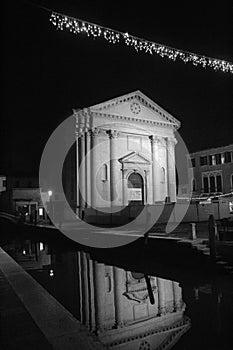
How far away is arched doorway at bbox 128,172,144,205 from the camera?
114 ft

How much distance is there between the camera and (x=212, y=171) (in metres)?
46.5

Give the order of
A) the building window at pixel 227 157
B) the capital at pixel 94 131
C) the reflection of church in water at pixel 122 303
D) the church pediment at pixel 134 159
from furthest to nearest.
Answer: the building window at pixel 227 157 < the church pediment at pixel 134 159 < the capital at pixel 94 131 < the reflection of church in water at pixel 122 303

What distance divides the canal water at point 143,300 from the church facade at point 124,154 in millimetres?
16069

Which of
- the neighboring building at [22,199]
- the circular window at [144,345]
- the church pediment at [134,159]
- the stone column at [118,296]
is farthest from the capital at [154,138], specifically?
the circular window at [144,345]

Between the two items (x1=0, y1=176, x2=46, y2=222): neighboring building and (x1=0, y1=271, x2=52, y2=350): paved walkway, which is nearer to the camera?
(x1=0, y1=271, x2=52, y2=350): paved walkway

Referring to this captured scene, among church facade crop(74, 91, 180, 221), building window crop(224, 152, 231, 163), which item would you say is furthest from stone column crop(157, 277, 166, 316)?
building window crop(224, 152, 231, 163)

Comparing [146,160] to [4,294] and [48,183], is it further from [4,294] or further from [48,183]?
[4,294]

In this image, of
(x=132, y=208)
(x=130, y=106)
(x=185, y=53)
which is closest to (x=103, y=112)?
(x=130, y=106)

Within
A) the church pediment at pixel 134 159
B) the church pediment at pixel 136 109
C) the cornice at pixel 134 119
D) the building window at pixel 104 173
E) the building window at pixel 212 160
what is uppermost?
the church pediment at pixel 136 109

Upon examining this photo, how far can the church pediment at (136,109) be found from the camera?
32875 millimetres

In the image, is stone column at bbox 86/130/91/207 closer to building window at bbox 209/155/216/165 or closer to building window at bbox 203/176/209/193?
building window at bbox 209/155/216/165

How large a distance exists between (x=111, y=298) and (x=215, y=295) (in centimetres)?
273

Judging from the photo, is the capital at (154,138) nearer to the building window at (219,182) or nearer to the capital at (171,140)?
the capital at (171,140)

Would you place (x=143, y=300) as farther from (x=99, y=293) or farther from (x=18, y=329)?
(x=18, y=329)
